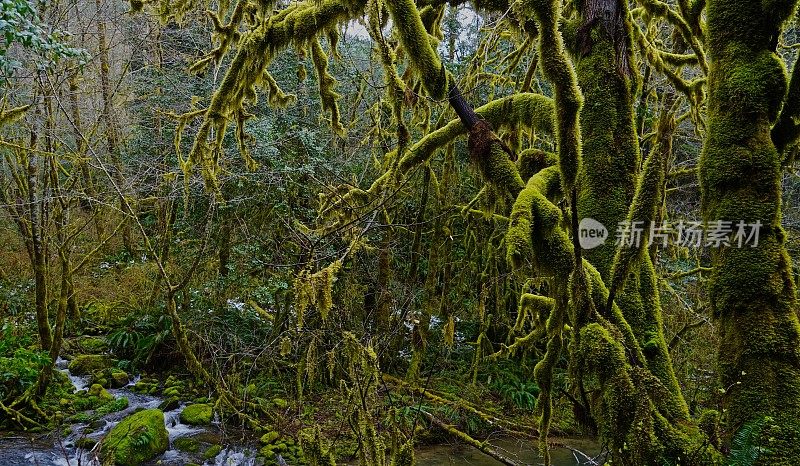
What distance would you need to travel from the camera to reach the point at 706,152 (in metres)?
2.23

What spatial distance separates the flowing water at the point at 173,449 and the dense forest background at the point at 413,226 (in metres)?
0.23

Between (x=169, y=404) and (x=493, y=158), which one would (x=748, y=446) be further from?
(x=169, y=404)

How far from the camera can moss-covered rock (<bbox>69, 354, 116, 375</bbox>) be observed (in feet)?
28.5

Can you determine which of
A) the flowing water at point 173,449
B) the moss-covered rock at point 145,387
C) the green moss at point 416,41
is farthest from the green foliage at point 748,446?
the moss-covered rock at point 145,387

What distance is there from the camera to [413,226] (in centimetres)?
851

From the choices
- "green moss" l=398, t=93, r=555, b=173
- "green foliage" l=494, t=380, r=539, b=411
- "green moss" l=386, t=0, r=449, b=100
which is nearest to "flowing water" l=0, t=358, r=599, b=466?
"green foliage" l=494, t=380, r=539, b=411

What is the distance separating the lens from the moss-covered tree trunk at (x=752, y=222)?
2.00 meters

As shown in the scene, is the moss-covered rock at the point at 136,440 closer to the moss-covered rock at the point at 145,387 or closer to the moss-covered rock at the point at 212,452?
the moss-covered rock at the point at 212,452

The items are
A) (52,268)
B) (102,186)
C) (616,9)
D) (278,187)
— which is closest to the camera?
(616,9)

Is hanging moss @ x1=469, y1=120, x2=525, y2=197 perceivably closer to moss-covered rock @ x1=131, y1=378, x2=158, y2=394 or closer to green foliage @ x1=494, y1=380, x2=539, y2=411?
green foliage @ x1=494, y1=380, x2=539, y2=411

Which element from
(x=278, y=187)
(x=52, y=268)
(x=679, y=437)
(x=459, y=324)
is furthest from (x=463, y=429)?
(x=52, y=268)

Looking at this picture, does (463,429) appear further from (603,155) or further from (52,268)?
(52,268)

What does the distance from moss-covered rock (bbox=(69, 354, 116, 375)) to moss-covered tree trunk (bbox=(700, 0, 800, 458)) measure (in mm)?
9408

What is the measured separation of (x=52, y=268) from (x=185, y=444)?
5197mm
